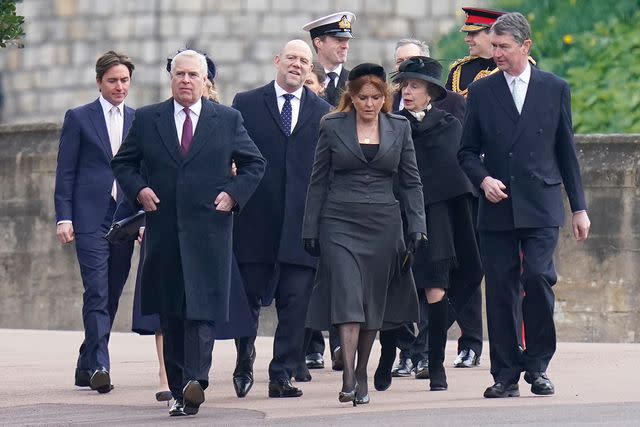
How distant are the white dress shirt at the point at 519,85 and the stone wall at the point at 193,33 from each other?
11.1 m

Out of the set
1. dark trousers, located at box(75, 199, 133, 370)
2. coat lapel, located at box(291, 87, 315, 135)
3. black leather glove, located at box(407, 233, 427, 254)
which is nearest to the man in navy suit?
dark trousers, located at box(75, 199, 133, 370)

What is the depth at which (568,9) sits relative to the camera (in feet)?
71.1

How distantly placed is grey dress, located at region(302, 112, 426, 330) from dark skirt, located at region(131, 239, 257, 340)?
1.37 ft

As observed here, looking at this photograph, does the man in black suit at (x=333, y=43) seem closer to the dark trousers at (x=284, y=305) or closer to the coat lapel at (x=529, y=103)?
the dark trousers at (x=284, y=305)

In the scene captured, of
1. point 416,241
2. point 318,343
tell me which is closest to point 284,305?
point 416,241

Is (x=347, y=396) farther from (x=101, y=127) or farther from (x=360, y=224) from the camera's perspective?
(x=101, y=127)

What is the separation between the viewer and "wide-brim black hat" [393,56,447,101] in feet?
40.9

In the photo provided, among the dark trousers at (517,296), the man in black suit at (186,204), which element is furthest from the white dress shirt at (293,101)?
the dark trousers at (517,296)

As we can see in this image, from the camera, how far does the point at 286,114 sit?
41.5 ft

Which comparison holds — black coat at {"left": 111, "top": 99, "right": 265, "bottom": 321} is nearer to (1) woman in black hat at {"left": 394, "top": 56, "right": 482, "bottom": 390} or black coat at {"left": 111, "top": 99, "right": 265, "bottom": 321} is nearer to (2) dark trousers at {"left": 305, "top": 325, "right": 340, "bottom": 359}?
(1) woman in black hat at {"left": 394, "top": 56, "right": 482, "bottom": 390}

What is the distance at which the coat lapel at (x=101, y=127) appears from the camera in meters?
13.0

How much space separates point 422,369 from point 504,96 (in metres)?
2.06

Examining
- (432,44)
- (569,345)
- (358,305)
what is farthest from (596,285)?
(432,44)

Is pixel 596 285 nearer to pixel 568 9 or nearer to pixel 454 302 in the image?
pixel 454 302
